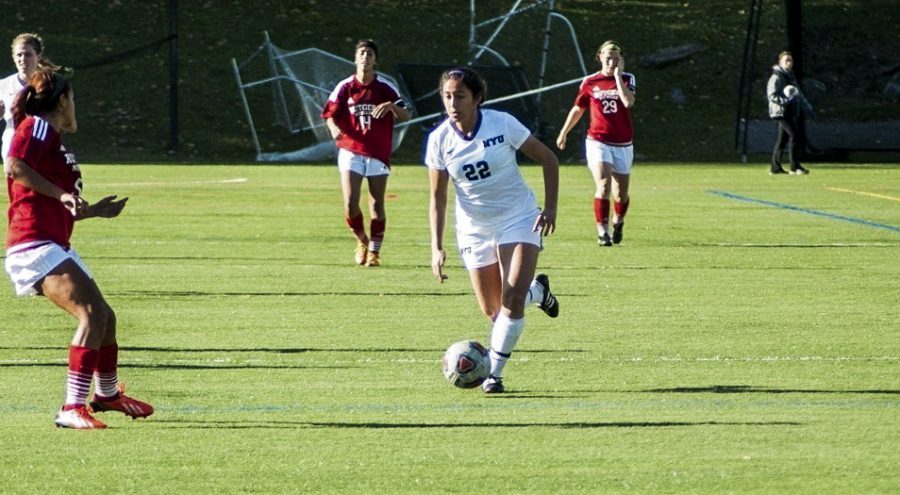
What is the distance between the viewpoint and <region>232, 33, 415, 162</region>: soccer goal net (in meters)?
34.1

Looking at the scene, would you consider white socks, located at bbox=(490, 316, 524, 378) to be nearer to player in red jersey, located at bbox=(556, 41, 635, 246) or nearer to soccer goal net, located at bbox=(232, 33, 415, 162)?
player in red jersey, located at bbox=(556, 41, 635, 246)

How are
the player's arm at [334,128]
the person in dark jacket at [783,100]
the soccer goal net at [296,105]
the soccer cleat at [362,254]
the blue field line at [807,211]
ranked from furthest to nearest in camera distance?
the soccer goal net at [296,105]
the person in dark jacket at [783,100]
the blue field line at [807,211]
the player's arm at [334,128]
the soccer cleat at [362,254]

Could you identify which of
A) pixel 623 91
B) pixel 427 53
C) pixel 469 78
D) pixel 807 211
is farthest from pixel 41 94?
pixel 427 53

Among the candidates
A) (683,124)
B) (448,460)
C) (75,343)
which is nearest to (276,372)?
(75,343)

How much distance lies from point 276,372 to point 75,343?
187 cm

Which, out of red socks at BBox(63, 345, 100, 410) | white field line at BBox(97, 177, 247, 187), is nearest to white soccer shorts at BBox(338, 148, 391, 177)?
red socks at BBox(63, 345, 100, 410)

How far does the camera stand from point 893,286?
13.7m

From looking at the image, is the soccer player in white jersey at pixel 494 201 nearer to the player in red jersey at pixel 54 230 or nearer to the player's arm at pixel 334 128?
the player in red jersey at pixel 54 230

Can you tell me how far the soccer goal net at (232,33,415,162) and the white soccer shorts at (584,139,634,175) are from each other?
14.9 m

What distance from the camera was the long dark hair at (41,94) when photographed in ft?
24.6

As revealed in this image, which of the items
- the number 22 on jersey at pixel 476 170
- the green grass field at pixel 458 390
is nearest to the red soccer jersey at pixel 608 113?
the green grass field at pixel 458 390

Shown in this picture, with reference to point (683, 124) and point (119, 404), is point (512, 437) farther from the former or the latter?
point (683, 124)

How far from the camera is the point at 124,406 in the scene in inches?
305

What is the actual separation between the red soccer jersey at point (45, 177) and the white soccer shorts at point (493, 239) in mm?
2304
